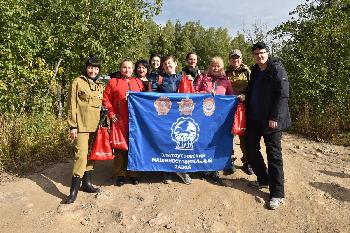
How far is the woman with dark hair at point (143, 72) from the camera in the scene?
5.71 metres

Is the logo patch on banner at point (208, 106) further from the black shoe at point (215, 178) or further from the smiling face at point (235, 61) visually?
the black shoe at point (215, 178)

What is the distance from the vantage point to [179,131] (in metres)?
5.60

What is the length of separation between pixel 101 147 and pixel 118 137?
288 millimetres

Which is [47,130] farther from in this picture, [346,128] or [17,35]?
[346,128]

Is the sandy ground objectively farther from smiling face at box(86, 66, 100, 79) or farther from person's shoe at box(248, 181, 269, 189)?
smiling face at box(86, 66, 100, 79)

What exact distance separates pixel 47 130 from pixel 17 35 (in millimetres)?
2136

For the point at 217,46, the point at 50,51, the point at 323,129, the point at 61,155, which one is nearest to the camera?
the point at 61,155

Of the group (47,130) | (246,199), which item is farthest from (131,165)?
(47,130)

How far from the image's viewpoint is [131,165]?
5570 mm

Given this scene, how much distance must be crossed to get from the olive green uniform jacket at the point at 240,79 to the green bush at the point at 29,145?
11.1 ft

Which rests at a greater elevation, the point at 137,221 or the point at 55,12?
the point at 55,12

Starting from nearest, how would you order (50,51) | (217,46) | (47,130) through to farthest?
(47,130), (50,51), (217,46)

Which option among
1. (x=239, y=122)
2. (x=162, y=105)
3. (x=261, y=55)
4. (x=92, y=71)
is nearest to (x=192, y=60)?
(x=162, y=105)

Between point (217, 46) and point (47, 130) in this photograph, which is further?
point (217, 46)
